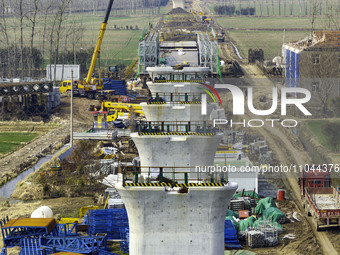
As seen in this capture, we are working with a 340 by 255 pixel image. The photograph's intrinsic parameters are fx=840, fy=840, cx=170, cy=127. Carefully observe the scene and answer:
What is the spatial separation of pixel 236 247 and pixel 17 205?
17780mm

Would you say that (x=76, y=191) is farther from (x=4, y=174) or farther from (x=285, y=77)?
(x=285, y=77)

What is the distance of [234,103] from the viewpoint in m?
88.5

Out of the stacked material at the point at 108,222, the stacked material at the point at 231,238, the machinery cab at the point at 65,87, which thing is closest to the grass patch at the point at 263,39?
the machinery cab at the point at 65,87

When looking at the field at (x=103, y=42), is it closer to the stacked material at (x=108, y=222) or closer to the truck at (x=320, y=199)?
the truck at (x=320, y=199)

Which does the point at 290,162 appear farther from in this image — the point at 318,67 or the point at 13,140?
the point at 13,140

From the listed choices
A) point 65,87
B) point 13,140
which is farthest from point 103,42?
point 13,140

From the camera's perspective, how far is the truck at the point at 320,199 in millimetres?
40688

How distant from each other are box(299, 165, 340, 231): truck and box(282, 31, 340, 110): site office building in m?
32.3

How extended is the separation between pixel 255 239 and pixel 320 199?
676 cm

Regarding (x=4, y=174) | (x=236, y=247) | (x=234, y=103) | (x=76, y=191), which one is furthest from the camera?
(x=234, y=103)

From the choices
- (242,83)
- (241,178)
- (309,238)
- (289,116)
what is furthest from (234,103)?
(309,238)

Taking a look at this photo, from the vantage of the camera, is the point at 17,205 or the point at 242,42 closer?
the point at 17,205

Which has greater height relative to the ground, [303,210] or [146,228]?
[146,228]

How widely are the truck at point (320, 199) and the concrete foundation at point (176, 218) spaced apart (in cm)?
1835
